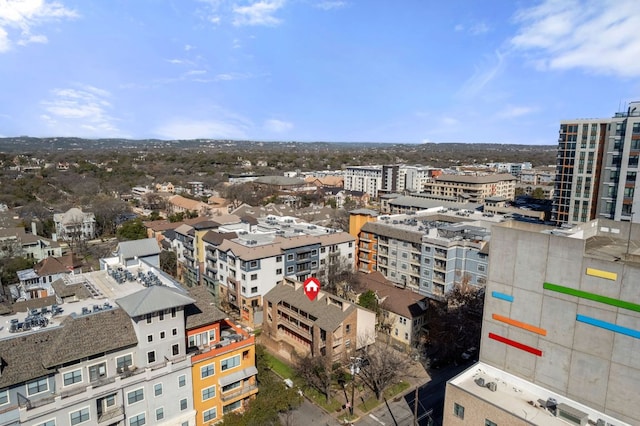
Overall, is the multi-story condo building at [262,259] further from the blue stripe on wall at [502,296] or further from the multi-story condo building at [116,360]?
the blue stripe on wall at [502,296]

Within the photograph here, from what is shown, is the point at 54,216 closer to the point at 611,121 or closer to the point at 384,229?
the point at 384,229

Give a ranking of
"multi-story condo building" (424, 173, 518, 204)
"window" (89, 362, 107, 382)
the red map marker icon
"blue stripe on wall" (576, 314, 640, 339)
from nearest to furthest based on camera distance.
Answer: "blue stripe on wall" (576, 314, 640, 339)
"window" (89, 362, 107, 382)
the red map marker icon
"multi-story condo building" (424, 173, 518, 204)

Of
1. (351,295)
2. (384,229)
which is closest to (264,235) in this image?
(351,295)

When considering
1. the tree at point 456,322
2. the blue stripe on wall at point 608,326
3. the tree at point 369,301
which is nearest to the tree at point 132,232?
the tree at point 369,301

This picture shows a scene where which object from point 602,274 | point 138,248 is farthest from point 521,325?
point 138,248

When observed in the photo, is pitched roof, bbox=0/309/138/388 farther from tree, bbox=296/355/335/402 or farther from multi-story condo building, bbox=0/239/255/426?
tree, bbox=296/355/335/402

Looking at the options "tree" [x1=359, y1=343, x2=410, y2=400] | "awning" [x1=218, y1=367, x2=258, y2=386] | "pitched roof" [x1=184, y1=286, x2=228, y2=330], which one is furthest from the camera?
"tree" [x1=359, y1=343, x2=410, y2=400]

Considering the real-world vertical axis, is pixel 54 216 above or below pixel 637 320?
below

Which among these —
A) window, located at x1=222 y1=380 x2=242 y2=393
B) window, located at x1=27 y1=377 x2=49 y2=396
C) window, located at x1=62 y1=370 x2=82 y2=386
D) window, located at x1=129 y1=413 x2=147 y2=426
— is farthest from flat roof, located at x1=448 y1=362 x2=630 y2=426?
window, located at x1=27 y1=377 x2=49 y2=396
